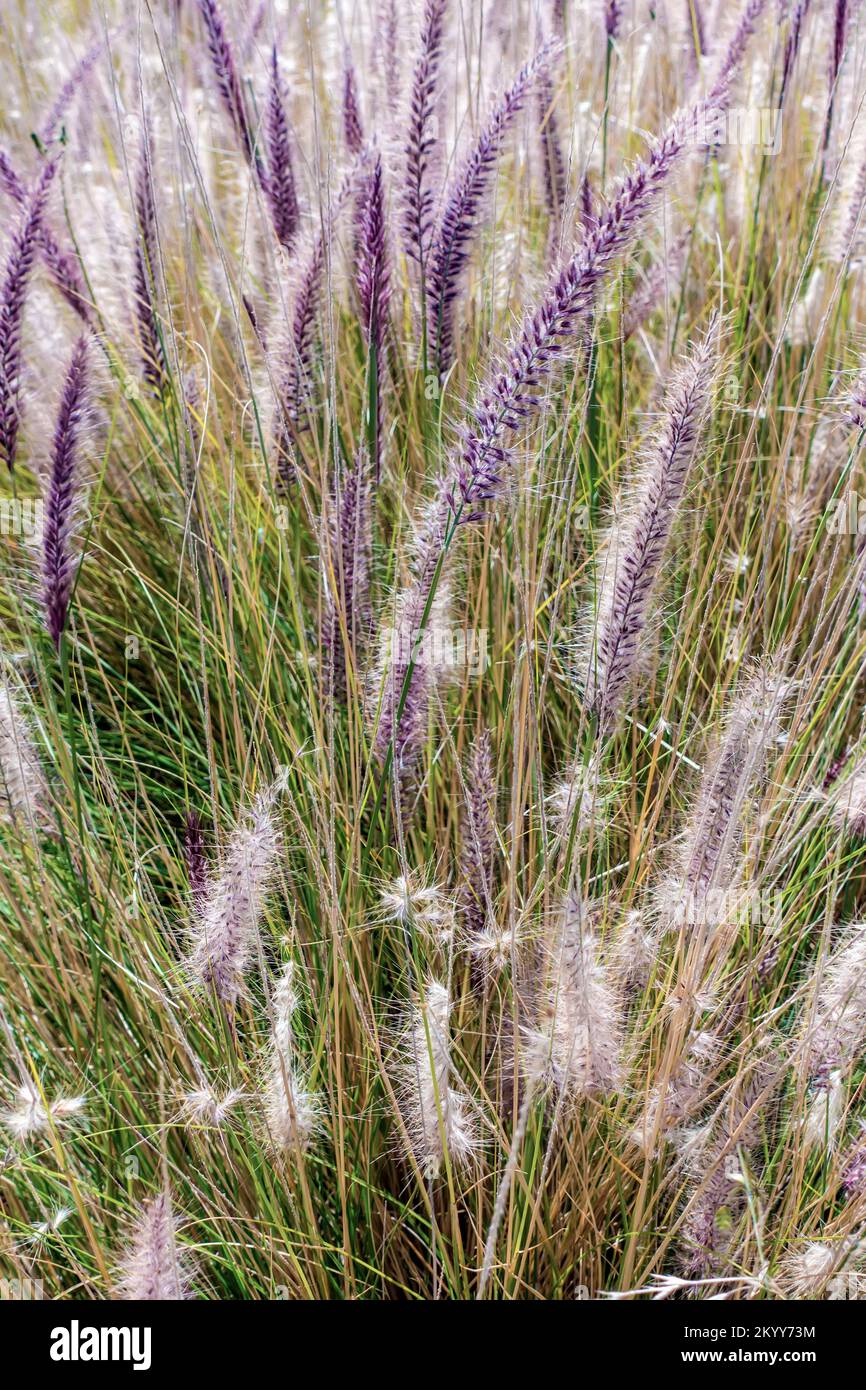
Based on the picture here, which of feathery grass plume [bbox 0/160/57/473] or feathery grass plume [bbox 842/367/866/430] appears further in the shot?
feathery grass plume [bbox 0/160/57/473]

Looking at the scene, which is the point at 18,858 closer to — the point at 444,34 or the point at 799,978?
the point at 799,978

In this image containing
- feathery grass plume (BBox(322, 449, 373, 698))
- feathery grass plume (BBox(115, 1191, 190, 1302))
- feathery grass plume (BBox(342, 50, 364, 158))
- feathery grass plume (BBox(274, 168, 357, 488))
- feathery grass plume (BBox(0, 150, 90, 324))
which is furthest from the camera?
feathery grass plume (BBox(342, 50, 364, 158))

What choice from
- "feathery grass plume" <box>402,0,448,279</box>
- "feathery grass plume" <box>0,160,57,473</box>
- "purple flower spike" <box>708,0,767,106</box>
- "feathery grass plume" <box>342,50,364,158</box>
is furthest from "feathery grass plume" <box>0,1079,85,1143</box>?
"purple flower spike" <box>708,0,767,106</box>

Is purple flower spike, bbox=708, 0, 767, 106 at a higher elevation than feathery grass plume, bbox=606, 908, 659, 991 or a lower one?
higher

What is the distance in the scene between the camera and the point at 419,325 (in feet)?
5.37

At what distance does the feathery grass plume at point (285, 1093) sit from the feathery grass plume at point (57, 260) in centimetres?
111

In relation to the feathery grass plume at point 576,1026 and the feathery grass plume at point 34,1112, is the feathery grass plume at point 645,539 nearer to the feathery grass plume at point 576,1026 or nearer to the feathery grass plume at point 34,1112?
the feathery grass plume at point 576,1026

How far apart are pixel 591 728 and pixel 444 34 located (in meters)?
0.91

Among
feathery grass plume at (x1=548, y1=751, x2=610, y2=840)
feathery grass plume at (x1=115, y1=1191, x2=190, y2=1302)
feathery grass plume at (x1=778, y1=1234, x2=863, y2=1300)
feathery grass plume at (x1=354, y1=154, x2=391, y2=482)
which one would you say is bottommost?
feathery grass plume at (x1=778, y1=1234, x2=863, y2=1300)

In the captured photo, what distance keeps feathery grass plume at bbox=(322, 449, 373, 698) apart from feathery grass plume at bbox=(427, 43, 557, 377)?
0.20m

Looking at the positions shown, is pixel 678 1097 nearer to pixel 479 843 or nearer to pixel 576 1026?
pixel 576 1026

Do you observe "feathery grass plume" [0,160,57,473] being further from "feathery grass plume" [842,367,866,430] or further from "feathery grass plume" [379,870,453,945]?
"feathery grass plume" [842,367,866,430]

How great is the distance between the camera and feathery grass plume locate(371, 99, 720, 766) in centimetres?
101

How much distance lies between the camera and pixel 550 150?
1878mm
